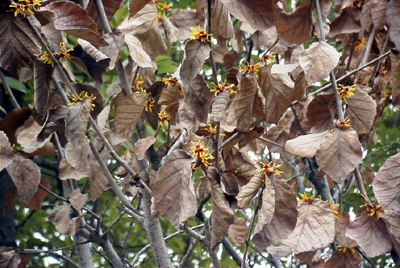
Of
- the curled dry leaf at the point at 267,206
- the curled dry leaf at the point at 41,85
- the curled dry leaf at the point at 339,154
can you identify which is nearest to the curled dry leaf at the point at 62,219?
the curled dry leaf at the point at 41,85

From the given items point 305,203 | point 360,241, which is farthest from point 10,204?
point 360,241

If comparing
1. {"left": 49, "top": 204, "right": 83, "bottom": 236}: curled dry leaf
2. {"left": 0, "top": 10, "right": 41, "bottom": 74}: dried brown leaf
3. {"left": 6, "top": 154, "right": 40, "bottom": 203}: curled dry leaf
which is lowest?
{"left": 49, "top": 204, "right": 83, "bottom": 236}: curled dry leaf

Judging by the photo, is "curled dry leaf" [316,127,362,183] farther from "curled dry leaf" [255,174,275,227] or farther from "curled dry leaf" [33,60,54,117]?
"curled dry leaf" [33,60,54,117]

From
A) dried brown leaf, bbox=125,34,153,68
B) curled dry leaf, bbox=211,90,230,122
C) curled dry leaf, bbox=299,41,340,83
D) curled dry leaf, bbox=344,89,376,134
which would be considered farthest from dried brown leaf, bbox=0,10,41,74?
curled dry leaf, bbox=344,89,376,134

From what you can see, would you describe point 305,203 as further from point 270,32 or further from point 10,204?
point 10,204

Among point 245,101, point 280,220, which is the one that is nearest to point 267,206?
point 280,220

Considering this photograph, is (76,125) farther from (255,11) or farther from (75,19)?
(255,11)
